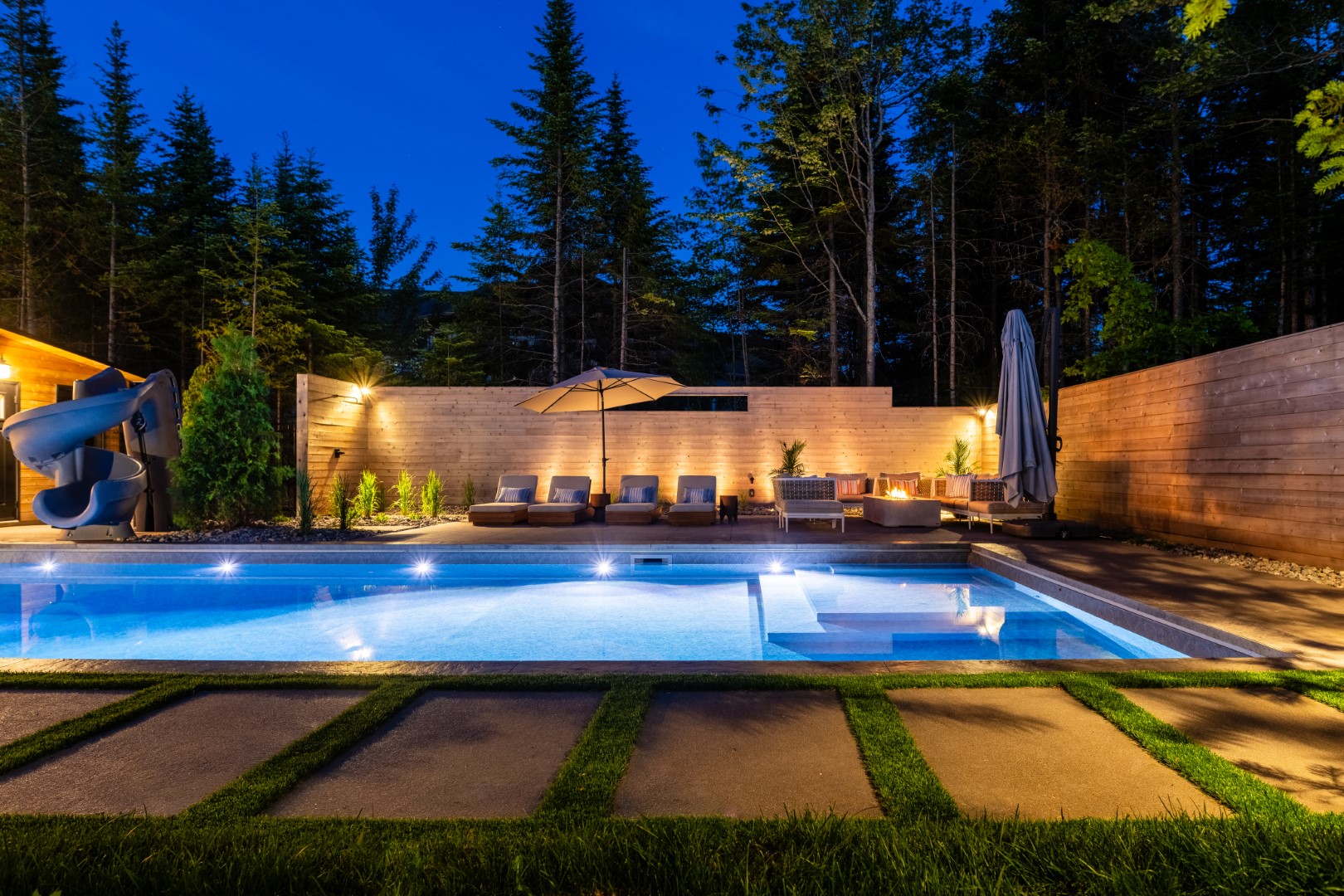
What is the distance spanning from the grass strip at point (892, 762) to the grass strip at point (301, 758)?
1.99m

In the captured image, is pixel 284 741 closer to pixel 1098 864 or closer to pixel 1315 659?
pixel 1098 864

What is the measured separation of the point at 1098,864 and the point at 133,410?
1071 cm

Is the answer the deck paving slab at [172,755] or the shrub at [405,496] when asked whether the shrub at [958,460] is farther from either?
the deck paving slab at [172,755]

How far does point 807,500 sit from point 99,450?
9980 mm

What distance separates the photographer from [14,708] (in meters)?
2.84

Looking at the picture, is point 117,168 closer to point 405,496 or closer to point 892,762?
point 405,496

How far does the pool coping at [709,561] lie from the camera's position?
3.26 m

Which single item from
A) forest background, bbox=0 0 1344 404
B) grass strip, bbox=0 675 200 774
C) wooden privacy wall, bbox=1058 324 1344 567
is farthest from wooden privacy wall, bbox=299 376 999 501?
grass strip, bbox=0 675 200 774

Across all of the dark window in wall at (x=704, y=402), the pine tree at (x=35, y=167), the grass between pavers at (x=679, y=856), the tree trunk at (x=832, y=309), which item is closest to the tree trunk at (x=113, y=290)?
the pine tree at (x=35, y=167)

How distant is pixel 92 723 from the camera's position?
2.62m

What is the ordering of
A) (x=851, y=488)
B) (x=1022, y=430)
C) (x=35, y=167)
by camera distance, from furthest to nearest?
(x=35, y=167) → (x=851, y=488) → (x=1022, y=430)

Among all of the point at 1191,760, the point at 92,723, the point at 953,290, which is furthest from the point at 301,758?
the point at 953,290

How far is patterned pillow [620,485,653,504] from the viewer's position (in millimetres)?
10773

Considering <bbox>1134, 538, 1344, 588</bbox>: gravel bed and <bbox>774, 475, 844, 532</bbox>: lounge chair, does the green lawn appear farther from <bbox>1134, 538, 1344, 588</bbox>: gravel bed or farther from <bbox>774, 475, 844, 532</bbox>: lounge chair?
<bbox>774, 475, 844, 532</bbox>: lounge chair
